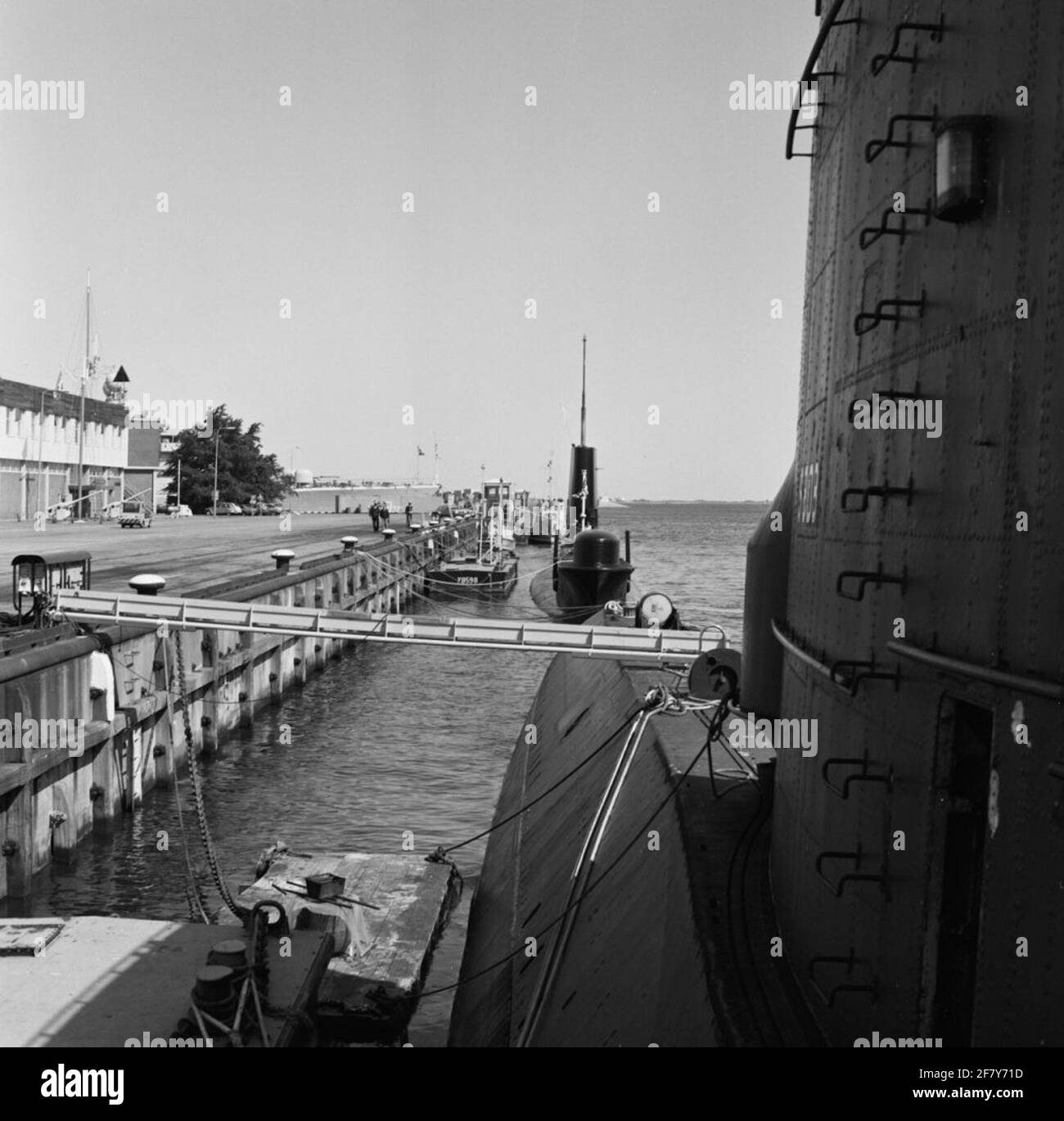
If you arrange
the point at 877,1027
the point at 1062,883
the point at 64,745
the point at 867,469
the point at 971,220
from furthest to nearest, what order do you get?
the point at 64,745 → the point at 867,469 → the point at 877,1027 → the point at 971,220 → the point at 1062,883

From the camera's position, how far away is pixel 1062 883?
155 inches

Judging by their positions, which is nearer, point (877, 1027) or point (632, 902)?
point (877, 1027)

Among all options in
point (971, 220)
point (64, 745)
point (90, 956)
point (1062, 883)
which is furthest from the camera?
point (64, 745)

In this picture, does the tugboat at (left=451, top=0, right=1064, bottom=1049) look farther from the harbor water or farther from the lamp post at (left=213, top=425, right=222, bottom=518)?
the lamp post at (left=213, top=425, right=222, bottom=518)

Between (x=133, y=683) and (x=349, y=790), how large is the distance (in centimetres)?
510

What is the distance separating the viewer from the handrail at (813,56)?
709 cm

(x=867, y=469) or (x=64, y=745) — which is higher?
(x=867, y=469)

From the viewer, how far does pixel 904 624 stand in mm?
5512

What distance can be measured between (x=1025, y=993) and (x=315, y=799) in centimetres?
2155

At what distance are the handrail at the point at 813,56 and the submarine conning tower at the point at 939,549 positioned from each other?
0.03m

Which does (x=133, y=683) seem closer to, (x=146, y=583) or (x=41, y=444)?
(x=146, y=583)

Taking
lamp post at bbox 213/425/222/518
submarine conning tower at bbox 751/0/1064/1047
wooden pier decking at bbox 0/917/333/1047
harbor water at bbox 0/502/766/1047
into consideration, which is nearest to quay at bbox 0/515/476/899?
harbor water at bbox 0/502/766/1047
